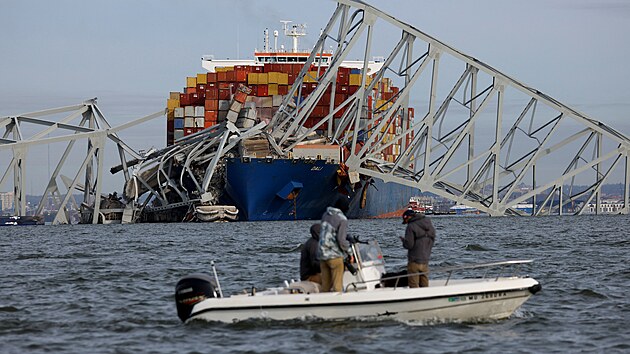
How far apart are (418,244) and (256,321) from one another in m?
2.85

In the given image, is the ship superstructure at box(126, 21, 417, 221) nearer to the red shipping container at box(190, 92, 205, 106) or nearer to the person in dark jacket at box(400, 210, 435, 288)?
the red shipping container at box(190, 92, 205, 106)

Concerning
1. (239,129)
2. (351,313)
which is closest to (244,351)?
(351,313)

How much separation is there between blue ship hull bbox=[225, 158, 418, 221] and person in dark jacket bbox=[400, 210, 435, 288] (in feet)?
184

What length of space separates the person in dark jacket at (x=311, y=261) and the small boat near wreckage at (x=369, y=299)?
0.31m

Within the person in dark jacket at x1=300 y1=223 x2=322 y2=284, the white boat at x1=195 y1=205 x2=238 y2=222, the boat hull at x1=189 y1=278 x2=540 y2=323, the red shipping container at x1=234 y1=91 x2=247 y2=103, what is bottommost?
the white boat at x1=195 y1=205 x2=238 y2=222

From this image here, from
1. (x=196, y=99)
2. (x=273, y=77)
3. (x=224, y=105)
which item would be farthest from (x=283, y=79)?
(x=196, y=99)

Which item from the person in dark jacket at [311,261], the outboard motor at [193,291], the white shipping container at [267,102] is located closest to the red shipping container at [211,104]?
the white shipping container at [267,102]

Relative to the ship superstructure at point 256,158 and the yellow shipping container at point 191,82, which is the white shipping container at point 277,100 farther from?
the yellow shipping container at point 191,82

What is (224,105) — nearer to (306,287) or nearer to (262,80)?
(262,80)

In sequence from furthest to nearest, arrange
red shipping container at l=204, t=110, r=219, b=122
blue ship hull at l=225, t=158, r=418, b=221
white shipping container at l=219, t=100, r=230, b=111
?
white shipping container at l=219, t=100, r=230, b=111
red shipping container at l=204, t=110, r=219, b=122
blue ship hull at l=225, t=158, r=418, b=221

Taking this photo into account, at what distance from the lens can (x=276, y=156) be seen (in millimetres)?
77312

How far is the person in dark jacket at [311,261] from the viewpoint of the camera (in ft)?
59.8

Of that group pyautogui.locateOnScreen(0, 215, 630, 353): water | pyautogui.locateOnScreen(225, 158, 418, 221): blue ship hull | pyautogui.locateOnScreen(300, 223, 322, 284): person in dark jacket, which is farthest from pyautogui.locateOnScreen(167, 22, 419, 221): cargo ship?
pyautogui.locateOnScreen(300, 223, 322, 284): person in dark jacket

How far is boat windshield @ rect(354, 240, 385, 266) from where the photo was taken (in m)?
18.2
